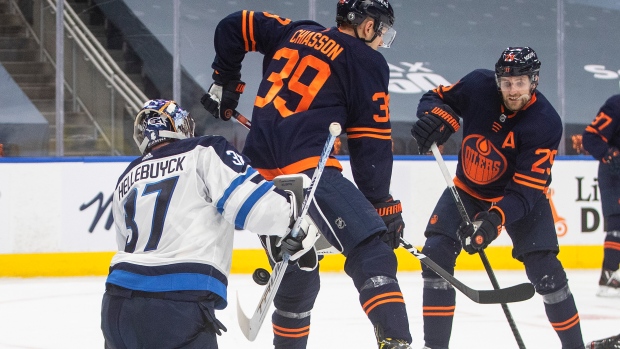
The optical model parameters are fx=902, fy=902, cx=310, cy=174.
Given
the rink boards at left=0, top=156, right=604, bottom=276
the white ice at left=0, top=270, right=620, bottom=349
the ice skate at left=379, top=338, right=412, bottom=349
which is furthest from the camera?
the rink boards at left=0, top=156, right=604, bottom=276

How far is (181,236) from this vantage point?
197cm

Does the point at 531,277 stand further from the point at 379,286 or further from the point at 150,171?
the point at 150,171

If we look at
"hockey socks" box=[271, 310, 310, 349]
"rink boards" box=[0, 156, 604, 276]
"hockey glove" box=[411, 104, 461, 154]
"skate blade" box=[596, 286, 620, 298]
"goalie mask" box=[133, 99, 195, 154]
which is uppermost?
"goalie mask" box=[133, 99, 195, 154]

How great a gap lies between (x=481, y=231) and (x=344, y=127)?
55 cm

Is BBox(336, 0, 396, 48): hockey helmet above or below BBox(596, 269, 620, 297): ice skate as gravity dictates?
above

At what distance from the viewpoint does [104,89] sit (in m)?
6.26

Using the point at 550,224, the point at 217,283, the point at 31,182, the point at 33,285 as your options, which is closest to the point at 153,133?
the point at 217,283

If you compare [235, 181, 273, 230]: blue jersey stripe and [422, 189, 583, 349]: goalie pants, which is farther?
[422, 189, 583, 349]: goalie pants

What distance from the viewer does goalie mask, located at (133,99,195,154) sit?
6.96ft

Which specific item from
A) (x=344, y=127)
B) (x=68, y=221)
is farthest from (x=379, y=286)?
(x=68, y=221)

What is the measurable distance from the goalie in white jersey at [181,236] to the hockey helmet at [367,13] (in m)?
0.72

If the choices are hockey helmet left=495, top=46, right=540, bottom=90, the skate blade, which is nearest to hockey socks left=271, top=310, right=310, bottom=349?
hockey helmet left=495, top=46, right=540, bottom=90

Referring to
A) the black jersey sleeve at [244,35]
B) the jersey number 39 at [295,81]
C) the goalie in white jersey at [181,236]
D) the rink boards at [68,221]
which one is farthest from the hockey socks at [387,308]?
the rink boards at [68,221]

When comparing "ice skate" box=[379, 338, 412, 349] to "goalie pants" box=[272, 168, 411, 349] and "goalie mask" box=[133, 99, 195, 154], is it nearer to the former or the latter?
"goalie pants" box=[272, 168, 411, 349]
